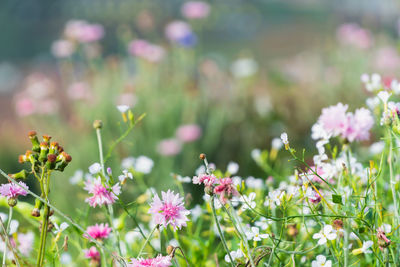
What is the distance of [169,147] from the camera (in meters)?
2.78

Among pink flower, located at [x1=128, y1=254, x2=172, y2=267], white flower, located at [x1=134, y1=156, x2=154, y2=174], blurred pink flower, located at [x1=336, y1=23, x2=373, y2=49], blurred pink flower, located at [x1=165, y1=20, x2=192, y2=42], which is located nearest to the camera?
pink flower, located at [x1=128, y1=254, x2=172, y2=267]

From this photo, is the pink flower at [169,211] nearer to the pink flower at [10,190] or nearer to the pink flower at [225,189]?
the pink flower at [225,189]

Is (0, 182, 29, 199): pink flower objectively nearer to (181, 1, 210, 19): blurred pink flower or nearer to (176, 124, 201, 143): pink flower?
(176, 124, 201, 143): pink flower

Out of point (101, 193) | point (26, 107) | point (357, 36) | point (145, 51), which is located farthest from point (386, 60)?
point (101, 193)

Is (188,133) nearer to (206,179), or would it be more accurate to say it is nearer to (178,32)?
(178,32)

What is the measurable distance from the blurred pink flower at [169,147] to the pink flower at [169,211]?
1.97m

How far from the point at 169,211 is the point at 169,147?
200 centimetres

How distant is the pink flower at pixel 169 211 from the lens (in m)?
0.78

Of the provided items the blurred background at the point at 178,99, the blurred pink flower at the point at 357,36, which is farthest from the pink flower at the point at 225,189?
the blurred pink flower at the point at 357,36

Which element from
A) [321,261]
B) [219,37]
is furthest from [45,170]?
[219,37]

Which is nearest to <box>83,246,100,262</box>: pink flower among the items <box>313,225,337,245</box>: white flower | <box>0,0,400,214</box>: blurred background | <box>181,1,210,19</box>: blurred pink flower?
<box>313,225,337,245</box>: white flower

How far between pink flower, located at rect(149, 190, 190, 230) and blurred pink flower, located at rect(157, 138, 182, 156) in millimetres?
1966

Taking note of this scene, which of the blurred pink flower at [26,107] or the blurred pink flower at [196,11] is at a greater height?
the blurred pink flower at [196,11]

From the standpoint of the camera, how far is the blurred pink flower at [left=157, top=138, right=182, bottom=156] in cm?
276
